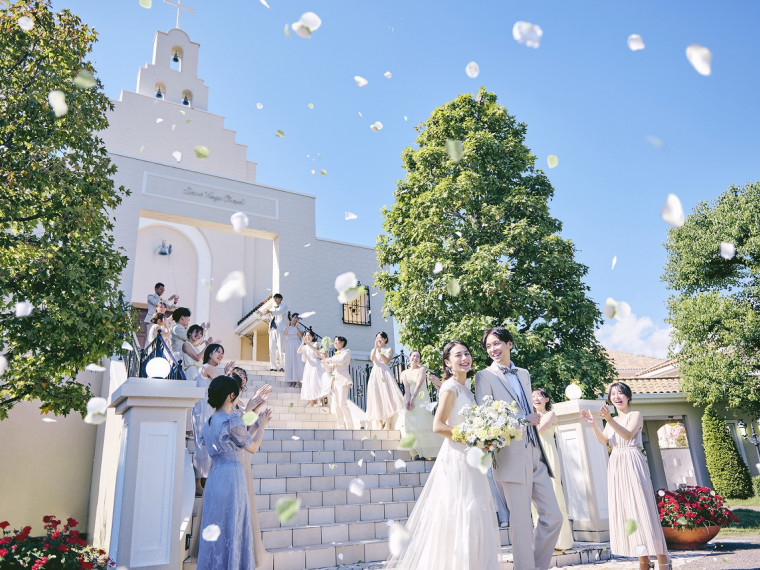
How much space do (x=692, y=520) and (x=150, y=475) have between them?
6.48 m

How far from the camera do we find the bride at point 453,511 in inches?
154

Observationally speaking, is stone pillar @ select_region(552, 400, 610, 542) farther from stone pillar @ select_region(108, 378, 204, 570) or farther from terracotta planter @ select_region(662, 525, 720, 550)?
stone pillar @ select_region(108, 378, 204, 570)

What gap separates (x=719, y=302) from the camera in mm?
19328

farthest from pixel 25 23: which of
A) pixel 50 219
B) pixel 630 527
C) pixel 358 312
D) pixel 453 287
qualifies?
pixel 358 312

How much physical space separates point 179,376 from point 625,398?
15.8ft

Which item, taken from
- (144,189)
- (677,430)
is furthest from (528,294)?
(677,430)

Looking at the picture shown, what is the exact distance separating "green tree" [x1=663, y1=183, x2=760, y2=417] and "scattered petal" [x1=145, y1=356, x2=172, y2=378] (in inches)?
713

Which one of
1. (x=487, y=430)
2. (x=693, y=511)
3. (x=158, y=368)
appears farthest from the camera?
(x=693, y=511)

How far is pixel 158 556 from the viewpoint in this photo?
4.66m

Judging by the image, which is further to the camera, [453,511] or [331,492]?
[331,492]

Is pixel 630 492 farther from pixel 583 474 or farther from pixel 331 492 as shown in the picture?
pixel 331 492

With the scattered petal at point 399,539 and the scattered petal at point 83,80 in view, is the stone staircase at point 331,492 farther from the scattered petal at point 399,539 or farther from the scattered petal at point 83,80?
the scattered petal at point 83,80

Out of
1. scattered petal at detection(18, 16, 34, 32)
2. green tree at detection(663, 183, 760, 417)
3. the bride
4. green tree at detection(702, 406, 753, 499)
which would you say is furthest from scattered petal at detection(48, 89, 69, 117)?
green tree at detection(702, 406, 753, 499)

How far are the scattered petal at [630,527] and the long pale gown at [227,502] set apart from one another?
310 cm
